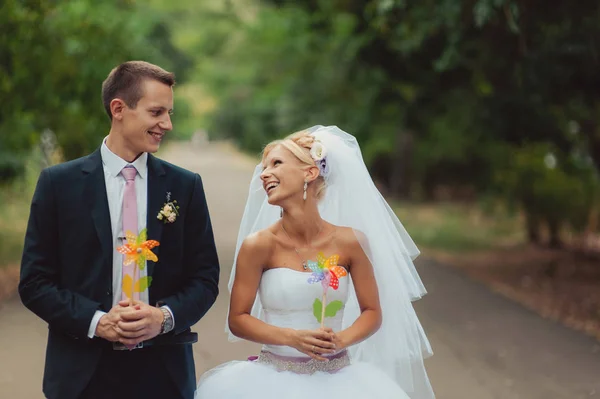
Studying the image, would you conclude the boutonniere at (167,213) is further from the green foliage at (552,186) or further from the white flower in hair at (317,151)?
the green foliage at (552,186)

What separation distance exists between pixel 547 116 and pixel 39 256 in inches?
480

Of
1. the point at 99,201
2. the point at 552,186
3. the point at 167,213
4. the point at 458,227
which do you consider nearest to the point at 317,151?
the point at 167,213

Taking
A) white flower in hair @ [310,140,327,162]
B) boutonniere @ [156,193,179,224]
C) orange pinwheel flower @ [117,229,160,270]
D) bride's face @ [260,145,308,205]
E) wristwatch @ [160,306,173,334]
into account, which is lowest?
wristwatch @ [160,306,173,334]

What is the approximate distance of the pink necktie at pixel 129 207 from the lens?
368 centimetres

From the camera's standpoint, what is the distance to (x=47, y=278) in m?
3.64

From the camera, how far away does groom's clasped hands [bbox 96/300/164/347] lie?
350 centimetres

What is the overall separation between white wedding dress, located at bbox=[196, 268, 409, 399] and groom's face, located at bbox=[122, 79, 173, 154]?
2.46ft

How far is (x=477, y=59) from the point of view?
43.6 feet

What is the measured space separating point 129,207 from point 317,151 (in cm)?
84

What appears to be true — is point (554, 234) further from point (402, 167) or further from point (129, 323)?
point (129, 323)

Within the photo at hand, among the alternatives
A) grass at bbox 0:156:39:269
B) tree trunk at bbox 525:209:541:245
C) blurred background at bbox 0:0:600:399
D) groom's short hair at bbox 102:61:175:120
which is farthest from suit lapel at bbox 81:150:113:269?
tree trunk at bbox 525:209:541:245

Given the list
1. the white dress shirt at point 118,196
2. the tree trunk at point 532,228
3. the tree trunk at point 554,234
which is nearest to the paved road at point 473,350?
the white dress shirt at point 118,196

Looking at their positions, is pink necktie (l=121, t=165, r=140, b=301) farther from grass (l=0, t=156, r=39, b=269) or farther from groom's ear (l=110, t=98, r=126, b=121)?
grass (l=0, t=156, r=39, b=269)

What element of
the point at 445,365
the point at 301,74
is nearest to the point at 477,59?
the point at 445,365
